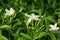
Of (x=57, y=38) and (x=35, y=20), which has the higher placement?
(x=35, y=20)

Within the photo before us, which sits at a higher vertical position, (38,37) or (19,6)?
(19,6)

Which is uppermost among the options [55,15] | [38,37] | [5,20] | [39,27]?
[55,15]

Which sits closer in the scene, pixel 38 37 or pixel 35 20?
pixel 38 37

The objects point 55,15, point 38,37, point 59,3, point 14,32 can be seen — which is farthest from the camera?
point 59,3

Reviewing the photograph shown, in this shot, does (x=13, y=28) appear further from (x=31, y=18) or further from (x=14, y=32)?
(x=31, y=18)

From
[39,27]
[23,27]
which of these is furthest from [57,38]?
[23,27]

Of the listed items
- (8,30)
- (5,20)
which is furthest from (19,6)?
(8,30)

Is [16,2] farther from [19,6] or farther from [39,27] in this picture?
[39,27]

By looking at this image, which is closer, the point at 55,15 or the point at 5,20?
the point at 5,20

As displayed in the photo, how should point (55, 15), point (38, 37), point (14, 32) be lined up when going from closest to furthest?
point (38, 37) → point (14, 32) → point (55, 15)
